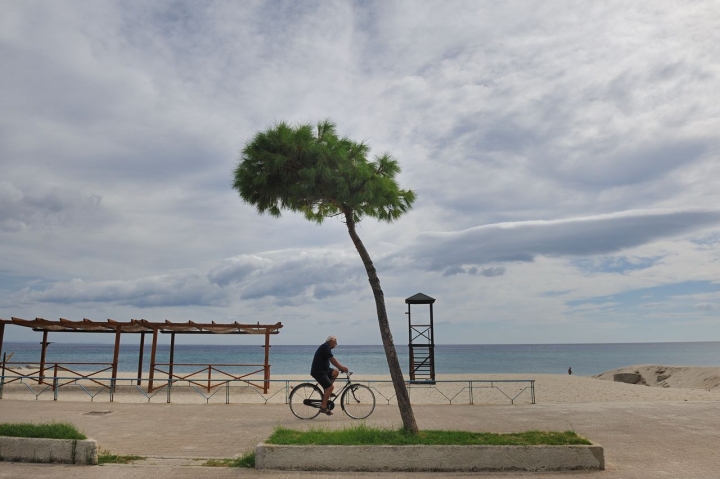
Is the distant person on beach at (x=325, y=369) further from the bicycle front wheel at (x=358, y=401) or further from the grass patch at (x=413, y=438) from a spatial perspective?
the grass patch at (x=413, y=438)

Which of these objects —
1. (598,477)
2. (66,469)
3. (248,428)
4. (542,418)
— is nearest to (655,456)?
(598,477)

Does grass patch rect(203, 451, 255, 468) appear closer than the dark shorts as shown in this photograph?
Yes

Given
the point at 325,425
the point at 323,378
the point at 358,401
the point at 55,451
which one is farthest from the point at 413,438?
the point at 55,451

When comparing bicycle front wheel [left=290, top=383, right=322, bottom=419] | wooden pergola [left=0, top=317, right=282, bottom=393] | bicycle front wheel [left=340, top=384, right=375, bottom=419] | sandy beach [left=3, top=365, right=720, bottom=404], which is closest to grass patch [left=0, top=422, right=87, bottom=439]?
bicycle front wheel [left=290, top=383, right=322, bottom=419]

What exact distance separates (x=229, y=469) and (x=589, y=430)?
6.86 meters

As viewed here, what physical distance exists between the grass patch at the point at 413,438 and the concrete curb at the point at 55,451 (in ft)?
7.39

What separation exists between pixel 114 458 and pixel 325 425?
13.0 ft

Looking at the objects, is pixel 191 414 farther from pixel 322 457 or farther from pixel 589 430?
pixel 589 430

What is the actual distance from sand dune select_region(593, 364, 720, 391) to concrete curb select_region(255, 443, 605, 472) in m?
25.9

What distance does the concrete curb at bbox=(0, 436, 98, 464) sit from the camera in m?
6.95

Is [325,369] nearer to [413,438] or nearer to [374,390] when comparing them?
[413,438]

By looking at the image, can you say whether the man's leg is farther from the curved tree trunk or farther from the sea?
the sea

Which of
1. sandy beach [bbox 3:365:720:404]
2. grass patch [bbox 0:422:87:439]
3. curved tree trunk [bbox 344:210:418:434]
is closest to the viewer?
grass patch [bbox 0:422:87:439]

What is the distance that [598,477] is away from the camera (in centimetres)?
649
